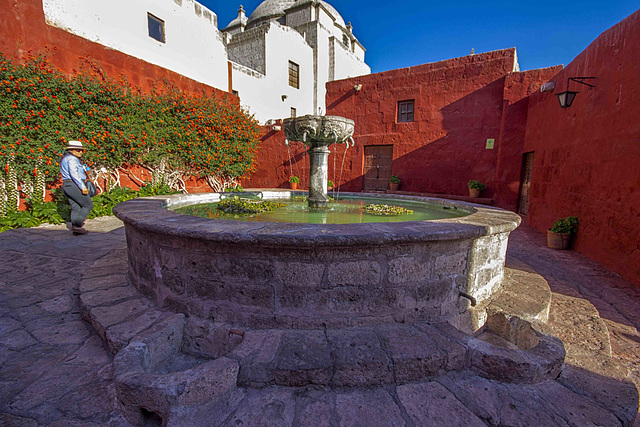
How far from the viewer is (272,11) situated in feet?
62.7

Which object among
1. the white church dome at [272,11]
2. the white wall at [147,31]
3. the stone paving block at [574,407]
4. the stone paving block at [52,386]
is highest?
the white church dome at [272,11]

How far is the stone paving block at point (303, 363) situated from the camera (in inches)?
59.9

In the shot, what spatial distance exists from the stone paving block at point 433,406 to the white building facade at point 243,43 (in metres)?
3.82

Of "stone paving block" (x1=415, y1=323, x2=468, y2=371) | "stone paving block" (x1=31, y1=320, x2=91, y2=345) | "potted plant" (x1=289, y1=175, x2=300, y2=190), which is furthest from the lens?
"potted plant" (x1=289, y1=175, x2=300, y2=190)

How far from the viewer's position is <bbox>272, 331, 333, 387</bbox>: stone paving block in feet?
4.99

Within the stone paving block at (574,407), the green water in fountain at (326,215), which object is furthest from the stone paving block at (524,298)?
the green water in fountain at (326,215)

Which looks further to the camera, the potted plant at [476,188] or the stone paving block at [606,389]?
the potted plant at [476,188]

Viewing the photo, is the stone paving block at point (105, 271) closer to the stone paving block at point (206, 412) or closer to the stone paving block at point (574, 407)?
the stone paving block at point (206, 412)

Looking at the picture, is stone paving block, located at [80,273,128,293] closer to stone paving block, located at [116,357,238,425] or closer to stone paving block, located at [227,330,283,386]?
stone paving block, located at [116,357,238,425]

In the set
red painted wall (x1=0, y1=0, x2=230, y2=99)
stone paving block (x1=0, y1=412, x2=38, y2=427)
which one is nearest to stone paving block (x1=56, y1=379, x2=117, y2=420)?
stone paving block (x1=0, y1=412, x2=38, y2=427)

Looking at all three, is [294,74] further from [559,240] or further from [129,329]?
[129,329]

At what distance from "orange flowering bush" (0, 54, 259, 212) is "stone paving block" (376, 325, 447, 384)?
7.06 metres

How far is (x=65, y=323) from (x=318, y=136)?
3197 mm

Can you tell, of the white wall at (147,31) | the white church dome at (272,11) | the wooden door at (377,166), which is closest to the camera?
the white wall at (147,31)
